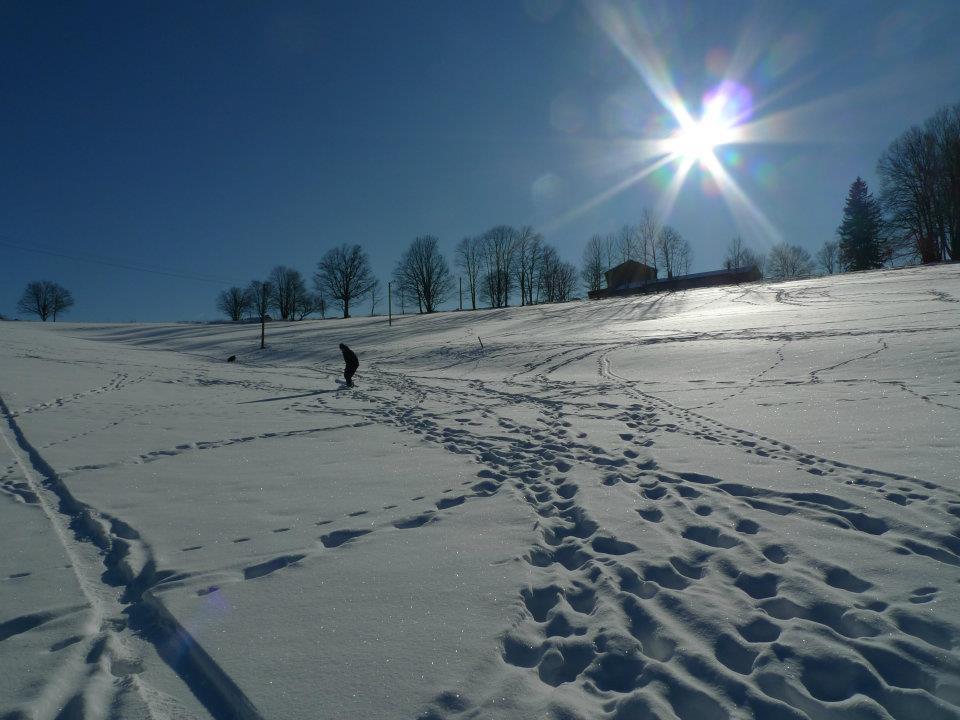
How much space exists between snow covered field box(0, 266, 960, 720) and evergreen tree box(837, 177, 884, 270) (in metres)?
52.9

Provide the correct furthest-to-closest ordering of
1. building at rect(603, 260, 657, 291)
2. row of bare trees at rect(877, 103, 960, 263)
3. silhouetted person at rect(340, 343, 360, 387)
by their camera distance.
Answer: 1. building at rect(603, 260, 657, 291)
2. row of bare trees at rect(877, 103, 960, 263)
3. silhouetted person at rect(340, 343, 360, 387)

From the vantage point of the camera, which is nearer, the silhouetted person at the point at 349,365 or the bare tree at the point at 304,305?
the silhouetted person at the point at 349,365

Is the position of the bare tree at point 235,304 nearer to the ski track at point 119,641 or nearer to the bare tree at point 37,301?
the bare tree at point 37,301

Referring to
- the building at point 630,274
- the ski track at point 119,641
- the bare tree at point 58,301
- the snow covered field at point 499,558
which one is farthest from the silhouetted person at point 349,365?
the bare tree at point 58,301

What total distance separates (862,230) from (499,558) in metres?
63.2

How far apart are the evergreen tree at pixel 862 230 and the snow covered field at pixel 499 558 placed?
52.9 m

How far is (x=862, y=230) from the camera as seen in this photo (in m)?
49.0

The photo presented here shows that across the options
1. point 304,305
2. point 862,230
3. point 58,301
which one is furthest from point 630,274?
point 58,301

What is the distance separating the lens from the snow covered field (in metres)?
2.30

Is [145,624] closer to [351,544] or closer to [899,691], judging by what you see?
[351,544]

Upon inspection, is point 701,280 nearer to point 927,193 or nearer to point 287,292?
point 927,193

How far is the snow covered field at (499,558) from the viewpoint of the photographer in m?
2.30

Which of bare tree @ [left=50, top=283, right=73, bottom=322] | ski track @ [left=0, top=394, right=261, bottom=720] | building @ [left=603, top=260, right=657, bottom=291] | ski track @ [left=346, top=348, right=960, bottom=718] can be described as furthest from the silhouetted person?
bare tree @ [left=50, top=283, right=73, bottom=322]

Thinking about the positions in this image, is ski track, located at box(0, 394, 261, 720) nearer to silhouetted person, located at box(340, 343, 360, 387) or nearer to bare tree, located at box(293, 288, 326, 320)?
silhouetted person, located at box(340, 343, 360, 387)
